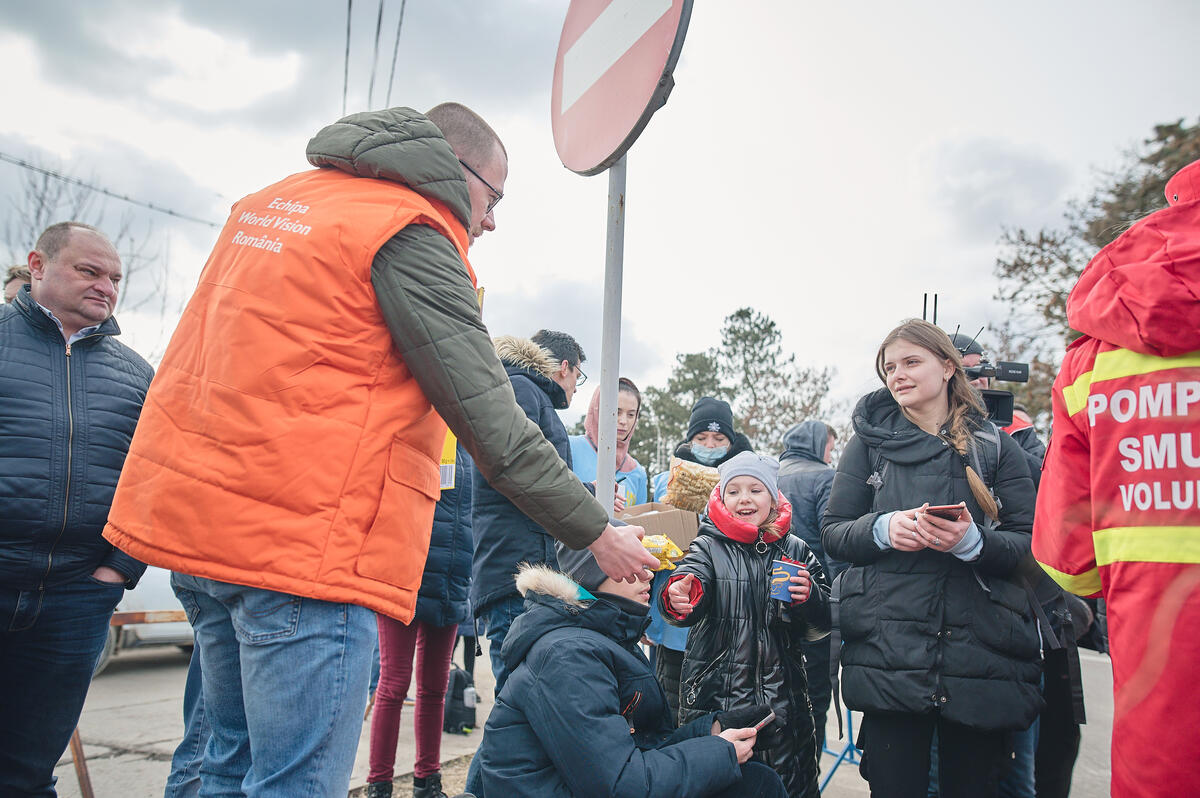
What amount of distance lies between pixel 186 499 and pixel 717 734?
63.4 inches

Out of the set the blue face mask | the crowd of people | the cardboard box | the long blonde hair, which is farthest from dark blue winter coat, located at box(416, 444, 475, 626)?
the long blonde hair

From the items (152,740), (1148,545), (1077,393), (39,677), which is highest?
(1077,393)

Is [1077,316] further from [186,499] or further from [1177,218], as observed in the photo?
[186,499]

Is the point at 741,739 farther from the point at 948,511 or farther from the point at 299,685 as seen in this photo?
the point at 299,685

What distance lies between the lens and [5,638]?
2.40m

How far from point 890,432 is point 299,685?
2.07 metres

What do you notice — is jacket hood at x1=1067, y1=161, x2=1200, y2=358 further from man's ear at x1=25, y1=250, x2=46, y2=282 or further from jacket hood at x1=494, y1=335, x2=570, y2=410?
man's ear at x1=25, y1=250, x2=46, y2=282

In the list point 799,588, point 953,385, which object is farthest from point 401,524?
point 953,385

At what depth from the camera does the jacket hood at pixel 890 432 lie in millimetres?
2607

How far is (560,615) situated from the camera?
219 centimetres

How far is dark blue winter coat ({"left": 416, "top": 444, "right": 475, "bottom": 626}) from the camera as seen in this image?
11.1ft

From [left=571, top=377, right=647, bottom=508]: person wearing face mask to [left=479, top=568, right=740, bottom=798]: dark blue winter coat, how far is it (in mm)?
2208

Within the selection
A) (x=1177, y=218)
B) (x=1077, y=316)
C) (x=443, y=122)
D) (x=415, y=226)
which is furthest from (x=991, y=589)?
(x=443, y=122)

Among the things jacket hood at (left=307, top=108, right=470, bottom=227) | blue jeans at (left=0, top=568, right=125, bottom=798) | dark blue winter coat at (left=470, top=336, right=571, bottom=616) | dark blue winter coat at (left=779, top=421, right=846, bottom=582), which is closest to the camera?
jacket hood at (left=307, top=108, right=470, bottom=227)
